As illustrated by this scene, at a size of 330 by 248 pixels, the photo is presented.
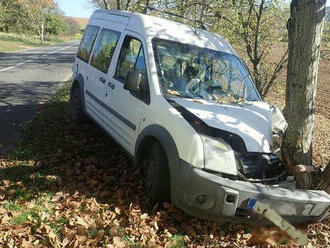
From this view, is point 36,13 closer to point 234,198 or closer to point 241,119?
point 241,119

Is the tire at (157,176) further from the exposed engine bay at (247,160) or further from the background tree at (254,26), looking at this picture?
the background tree at (254,26)

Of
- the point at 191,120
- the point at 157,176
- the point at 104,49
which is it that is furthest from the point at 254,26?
the point at 157,176

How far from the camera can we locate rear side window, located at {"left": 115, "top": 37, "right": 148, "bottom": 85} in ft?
17.5

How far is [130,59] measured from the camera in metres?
5.68

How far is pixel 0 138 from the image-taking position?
7207mm

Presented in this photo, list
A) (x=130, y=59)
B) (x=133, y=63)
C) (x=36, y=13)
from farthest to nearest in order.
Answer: (x=36, y=13)
(x=130, y=59)
(x=133, y=63)

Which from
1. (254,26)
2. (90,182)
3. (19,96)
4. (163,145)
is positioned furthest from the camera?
(19,96)

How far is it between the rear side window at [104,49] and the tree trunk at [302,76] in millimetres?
2832

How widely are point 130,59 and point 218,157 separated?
2.45 m

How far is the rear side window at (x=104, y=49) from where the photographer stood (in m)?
6.32

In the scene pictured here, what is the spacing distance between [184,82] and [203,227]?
189 cm

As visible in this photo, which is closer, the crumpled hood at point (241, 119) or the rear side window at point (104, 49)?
the crumpled hood at point (241, 119)

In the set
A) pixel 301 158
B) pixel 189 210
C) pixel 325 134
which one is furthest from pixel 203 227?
pixel 325 134

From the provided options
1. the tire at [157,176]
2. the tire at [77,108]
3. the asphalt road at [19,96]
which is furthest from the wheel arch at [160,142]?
the tire at [77,108]
